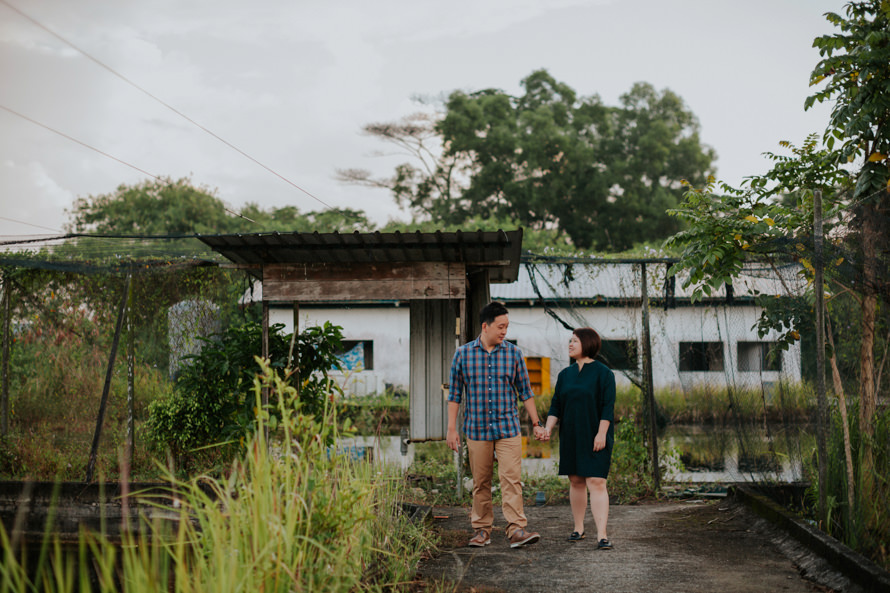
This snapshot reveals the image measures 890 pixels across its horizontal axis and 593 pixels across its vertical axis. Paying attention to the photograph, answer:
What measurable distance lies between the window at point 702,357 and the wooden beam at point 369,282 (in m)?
2.80

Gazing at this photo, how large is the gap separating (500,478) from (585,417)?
81 cm

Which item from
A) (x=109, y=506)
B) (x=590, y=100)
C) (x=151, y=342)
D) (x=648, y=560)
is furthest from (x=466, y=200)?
(x=648, y=560)

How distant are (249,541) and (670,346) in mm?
6731

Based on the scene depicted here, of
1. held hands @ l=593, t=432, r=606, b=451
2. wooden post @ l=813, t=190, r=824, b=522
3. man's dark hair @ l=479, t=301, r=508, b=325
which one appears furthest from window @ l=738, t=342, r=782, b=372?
man's dark hair @ l=479, t=301, r=508, b=325

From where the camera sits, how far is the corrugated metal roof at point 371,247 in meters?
7.49

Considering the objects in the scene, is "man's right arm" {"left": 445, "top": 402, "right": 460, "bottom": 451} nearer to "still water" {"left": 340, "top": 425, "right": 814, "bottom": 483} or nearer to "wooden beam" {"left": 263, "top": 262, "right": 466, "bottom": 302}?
"still water" {"left": 340, "top": 425, "right": 814, "bottom": 483}

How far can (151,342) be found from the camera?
415 inches

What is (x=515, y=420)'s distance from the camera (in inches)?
233

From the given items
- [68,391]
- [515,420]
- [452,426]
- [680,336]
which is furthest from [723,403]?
[68,391]

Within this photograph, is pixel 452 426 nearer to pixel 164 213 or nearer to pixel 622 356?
pixel 622 356

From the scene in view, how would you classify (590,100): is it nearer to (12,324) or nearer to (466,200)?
(466,200)

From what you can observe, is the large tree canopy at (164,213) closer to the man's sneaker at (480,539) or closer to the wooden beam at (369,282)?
the wooden beam at (369,282)

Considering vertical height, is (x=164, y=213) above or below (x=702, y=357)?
above

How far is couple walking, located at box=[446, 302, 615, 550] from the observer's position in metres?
5.76
